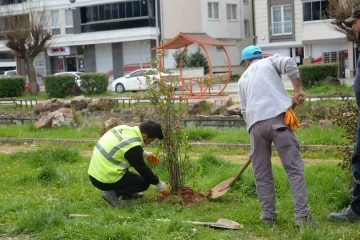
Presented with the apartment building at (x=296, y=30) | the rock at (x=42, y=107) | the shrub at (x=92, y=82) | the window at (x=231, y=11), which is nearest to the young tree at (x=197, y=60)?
the apartment building at (x=296, y=30)

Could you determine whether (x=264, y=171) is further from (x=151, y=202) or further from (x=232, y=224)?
(x=151, y=202)

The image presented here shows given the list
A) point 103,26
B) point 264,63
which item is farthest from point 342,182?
point 103,26

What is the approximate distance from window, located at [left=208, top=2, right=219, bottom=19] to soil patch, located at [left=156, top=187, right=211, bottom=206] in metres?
43.7

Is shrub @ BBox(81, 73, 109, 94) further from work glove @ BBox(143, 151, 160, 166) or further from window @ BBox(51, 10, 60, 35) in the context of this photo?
window @ BBox(51, 10, 60, 35)

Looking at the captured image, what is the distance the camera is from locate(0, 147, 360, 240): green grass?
610 centimetres

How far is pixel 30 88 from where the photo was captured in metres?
35.7

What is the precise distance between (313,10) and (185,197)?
130ft

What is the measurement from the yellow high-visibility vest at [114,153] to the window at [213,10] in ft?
144

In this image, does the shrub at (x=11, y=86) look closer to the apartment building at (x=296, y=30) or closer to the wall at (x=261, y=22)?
the apartment building at (x=296, y=30)

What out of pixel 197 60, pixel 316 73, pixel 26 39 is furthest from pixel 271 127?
pixel 197 60

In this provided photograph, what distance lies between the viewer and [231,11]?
52.9 meters

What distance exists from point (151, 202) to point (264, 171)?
167cm

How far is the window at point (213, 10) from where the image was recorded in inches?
1999

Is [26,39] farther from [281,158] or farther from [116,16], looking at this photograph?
[281,158]
